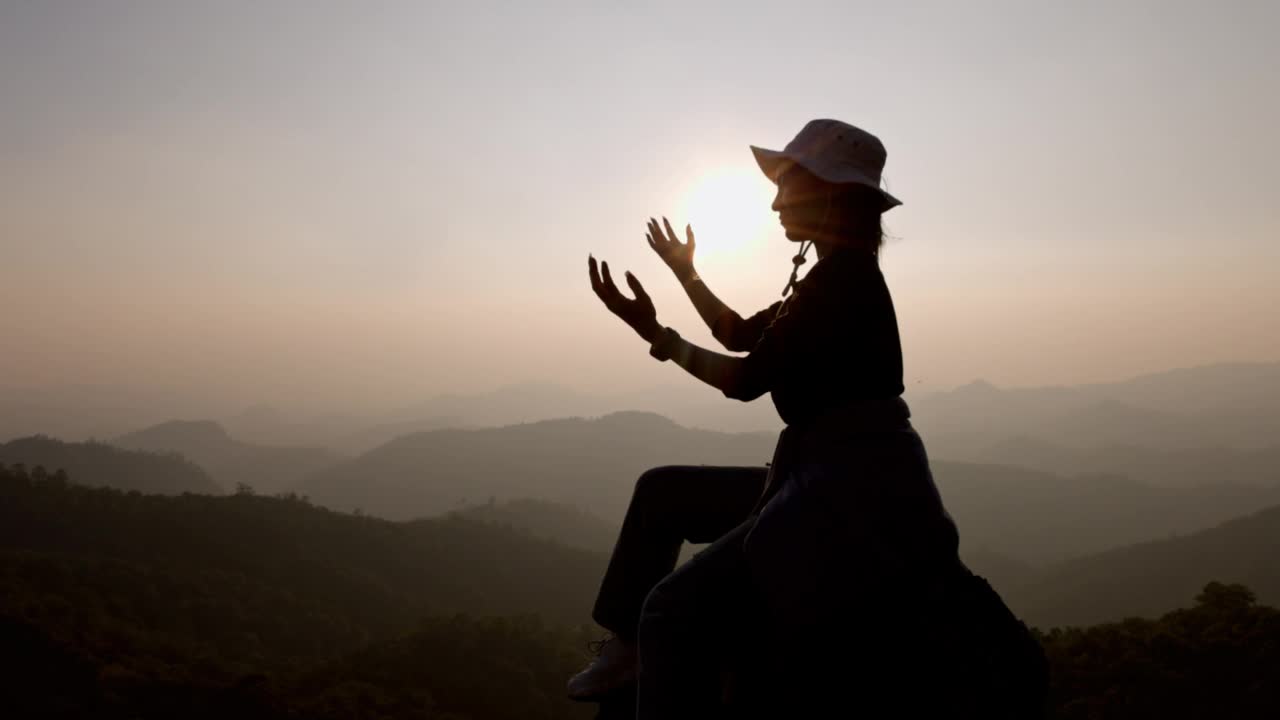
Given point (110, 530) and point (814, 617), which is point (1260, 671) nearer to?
point (814, 617)

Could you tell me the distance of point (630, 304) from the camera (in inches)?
127

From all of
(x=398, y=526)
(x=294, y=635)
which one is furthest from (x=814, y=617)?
(x=398, y=526)

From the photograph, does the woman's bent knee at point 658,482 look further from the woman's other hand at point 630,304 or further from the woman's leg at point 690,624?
the woman's other hand at point 630,304

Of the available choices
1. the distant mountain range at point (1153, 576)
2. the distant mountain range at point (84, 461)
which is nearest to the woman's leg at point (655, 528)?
the distant mountain range at point (1153, 576)

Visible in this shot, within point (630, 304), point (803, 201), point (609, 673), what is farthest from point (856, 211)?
point (609, 673)

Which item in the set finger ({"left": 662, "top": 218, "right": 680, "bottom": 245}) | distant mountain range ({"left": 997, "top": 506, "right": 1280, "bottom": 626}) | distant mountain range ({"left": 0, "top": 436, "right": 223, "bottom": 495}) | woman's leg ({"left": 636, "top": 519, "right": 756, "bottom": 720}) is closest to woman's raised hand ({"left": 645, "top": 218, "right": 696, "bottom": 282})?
finger ({"left": 662, "top": 218, "right": 680, "bottom": 245})

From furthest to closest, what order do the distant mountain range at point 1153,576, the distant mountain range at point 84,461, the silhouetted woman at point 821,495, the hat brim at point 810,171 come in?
the distant mountain range at point 84,461 → the distant mountain range at point 1153,576 → the hat brim at point 810,171 → the silhouetted woman at point 821,495

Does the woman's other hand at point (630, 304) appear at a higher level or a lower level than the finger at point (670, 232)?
lower

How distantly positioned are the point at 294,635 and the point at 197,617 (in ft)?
25.6

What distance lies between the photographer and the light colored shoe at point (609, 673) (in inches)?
143

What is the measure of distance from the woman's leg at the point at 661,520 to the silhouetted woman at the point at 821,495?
35cm

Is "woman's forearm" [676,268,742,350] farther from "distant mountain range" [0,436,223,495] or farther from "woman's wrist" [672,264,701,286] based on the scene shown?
"distant mountain range" [0,436,223,495]

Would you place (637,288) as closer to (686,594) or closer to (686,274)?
(686,274)

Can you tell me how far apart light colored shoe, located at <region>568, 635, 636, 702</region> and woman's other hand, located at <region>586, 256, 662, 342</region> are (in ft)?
5.19
